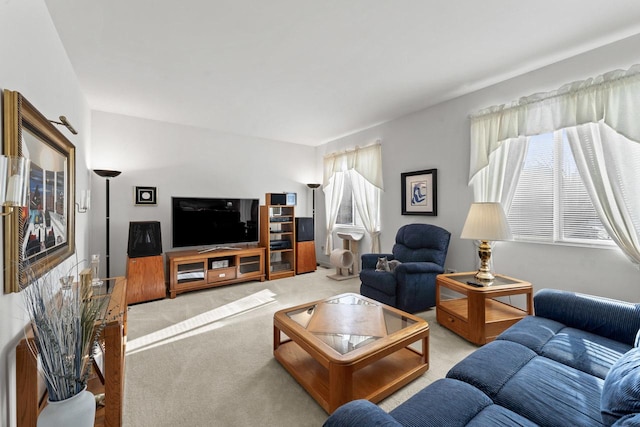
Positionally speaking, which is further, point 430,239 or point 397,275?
point 430,239

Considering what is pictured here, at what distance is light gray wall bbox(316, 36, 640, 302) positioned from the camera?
7.39ft

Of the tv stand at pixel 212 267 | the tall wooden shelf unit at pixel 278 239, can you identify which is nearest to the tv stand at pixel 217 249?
the tv stand at pixel 212 267

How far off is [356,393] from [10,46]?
2.61 m

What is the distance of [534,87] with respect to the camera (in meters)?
2.67

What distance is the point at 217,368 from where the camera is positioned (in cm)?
207

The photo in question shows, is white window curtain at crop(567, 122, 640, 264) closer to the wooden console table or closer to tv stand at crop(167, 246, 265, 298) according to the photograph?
the wooden console table

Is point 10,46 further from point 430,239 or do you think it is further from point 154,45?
point 430,239

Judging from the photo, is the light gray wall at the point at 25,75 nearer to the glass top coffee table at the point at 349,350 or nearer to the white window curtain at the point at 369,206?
the glass top coffee table at the point at 349,350

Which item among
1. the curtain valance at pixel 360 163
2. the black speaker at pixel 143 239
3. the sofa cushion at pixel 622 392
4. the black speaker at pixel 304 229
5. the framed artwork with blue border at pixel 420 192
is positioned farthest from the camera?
the black speaker at pixel 304 229

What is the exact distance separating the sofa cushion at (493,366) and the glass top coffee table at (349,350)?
49cm

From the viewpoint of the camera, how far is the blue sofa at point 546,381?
2.94ft

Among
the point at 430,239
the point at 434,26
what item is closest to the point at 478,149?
the point at 430,239

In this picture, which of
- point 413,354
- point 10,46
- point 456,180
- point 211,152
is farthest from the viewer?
point 211,152

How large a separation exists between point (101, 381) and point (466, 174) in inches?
151
